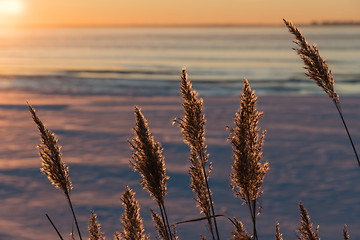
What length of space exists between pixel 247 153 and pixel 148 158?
53 cm

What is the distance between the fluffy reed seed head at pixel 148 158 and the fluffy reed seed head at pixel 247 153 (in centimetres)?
40

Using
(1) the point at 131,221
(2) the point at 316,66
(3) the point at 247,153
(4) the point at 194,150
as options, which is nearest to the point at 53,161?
(1) the point at 131,221

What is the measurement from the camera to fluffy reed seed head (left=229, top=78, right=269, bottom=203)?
10.0 feet

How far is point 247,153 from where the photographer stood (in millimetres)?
3049

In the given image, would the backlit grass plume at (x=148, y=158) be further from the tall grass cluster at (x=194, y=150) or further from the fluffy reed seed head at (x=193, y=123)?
the fluffy reed seed head at (x=193, y=123)

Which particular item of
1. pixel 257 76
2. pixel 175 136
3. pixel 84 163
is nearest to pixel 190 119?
pixel 84 163

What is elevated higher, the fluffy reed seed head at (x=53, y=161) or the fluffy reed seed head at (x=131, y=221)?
the fluffy reed seed head at (x=53, y=161)

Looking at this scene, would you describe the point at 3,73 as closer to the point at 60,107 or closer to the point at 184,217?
the point at 60,107

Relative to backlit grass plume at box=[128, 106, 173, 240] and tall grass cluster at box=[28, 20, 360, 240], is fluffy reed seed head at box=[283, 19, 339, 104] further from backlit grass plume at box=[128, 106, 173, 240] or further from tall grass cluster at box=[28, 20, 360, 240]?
backlit grass plume at box=[128, 106, 173, 240]

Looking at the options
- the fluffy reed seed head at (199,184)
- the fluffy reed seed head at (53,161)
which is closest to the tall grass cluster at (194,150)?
the fluffy reed seed head at (53,161)

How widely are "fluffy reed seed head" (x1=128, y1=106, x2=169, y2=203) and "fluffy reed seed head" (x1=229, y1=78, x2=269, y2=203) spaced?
1.33ft

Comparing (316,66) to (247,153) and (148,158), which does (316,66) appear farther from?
(148,158)

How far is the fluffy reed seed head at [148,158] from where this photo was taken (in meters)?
3.04

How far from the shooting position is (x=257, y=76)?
1421 inches
